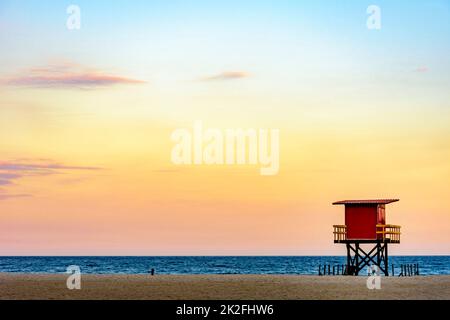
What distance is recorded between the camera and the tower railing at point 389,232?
55812 millimetres

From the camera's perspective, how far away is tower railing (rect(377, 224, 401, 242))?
183ft

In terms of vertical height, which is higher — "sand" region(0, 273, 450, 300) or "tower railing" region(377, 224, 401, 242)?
"tower railing" region(377, 224, 401, 242)

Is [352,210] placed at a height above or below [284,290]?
above

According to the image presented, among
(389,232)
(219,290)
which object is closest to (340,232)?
(389,232)

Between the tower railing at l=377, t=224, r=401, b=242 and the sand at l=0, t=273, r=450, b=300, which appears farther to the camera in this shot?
the tower railing at l=377, t=224, r=401, b=242

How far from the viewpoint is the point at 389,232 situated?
185 ft
